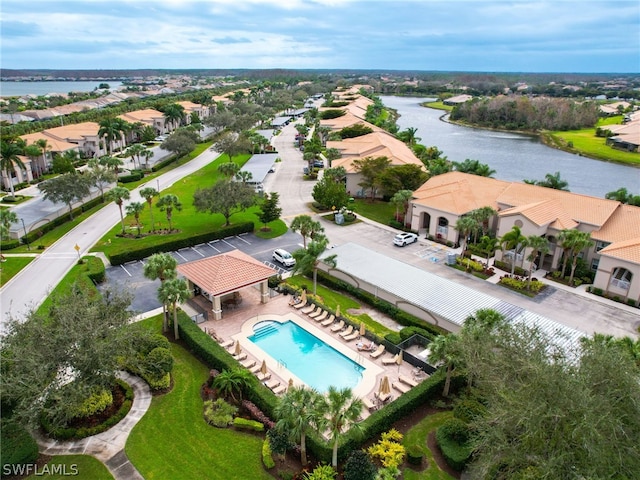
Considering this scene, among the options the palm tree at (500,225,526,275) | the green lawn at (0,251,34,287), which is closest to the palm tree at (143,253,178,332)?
the green lawn at (0,251,34,287)

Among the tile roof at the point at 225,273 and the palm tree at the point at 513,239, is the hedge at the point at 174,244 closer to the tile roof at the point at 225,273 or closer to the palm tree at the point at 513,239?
the tile roof at the point at 225,273

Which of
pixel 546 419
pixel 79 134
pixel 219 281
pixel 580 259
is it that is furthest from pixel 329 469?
pixel 79 134

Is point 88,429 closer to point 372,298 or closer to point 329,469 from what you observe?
point 329,469

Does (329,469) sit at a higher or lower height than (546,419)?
lower

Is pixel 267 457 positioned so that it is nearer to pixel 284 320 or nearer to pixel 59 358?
pixel 59 358

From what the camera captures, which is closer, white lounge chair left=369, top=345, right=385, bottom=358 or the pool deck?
the pool deck

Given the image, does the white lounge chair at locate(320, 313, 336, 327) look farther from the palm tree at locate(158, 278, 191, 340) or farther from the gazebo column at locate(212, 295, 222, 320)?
the palm tree at locate(158, 278, 191, 340)

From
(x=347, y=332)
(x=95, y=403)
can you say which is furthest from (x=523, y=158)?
(x=95, y=403)
